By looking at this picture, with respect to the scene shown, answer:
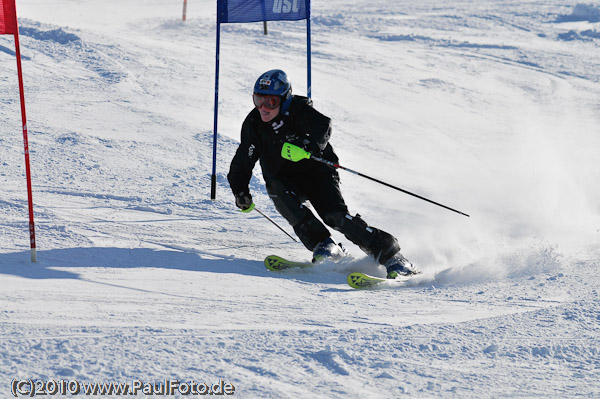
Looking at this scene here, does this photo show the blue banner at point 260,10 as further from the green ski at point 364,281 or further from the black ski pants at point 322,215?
the green ski at point 364,281

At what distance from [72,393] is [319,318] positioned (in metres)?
1.57

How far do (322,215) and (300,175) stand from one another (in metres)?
0.40

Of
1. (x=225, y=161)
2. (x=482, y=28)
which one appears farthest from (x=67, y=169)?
(x=482, y=28)

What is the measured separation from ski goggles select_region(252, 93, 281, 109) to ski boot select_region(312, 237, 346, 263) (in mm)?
1091

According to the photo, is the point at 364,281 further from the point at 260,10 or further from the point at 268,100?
the point at 260,10

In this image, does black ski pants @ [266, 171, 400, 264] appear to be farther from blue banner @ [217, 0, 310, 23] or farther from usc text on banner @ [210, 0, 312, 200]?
blue banner @ [217, 0, 310, 23]

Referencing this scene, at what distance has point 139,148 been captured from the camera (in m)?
8.50

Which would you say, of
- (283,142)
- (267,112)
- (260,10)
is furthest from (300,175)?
(260,10)

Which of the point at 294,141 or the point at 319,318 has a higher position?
the point at 294,141

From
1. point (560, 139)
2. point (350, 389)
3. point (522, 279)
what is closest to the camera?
point (350, 389)

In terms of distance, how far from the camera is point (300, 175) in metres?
6.00

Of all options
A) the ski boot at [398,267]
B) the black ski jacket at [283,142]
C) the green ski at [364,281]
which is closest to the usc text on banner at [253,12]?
the black ski jacket at [283,142]

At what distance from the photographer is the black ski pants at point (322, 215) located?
5.57 meters

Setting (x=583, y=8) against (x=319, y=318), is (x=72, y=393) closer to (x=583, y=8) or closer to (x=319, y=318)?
(x=319, y=318)
